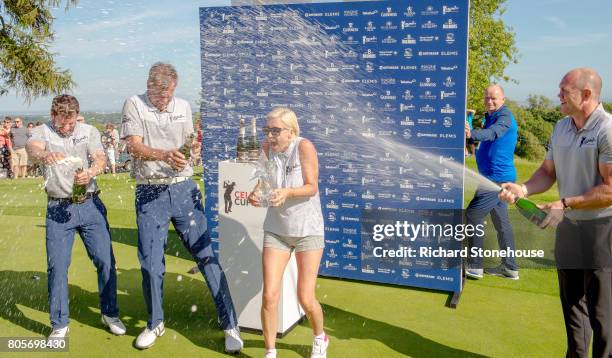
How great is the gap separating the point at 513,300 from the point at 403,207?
1388mm

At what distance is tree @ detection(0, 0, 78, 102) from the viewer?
22.3 meters

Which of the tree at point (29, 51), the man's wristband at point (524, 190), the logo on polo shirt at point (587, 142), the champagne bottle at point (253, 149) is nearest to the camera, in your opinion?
the logo on polo shirt at point (587, 142)

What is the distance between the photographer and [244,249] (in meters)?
4.57

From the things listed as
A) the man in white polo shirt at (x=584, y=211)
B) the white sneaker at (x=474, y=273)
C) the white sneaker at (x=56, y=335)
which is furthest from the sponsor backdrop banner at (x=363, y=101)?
the white sneaker at (x=56, y=335)

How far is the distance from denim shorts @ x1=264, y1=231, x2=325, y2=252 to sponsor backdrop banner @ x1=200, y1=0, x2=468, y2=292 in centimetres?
205

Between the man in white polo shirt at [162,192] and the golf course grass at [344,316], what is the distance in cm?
31

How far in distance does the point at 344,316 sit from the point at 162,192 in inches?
78.8

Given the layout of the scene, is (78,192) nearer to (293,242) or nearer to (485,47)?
(293,242)

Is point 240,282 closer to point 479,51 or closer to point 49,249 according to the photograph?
point 49,249

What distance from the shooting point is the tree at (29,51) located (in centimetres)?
2230

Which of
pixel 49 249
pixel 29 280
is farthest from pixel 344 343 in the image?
pixel 29 280

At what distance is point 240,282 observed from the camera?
15.2ft

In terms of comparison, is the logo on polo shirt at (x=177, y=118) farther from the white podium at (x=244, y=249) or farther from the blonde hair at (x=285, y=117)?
the blonde hair at (x=285, y=117)

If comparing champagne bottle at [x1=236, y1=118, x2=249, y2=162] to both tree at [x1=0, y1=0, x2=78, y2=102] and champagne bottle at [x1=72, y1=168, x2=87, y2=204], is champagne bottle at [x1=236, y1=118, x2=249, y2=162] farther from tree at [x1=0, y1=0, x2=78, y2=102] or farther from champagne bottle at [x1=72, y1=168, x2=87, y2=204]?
tree at [x1=0, y1=0, x2=78, y2=102]
